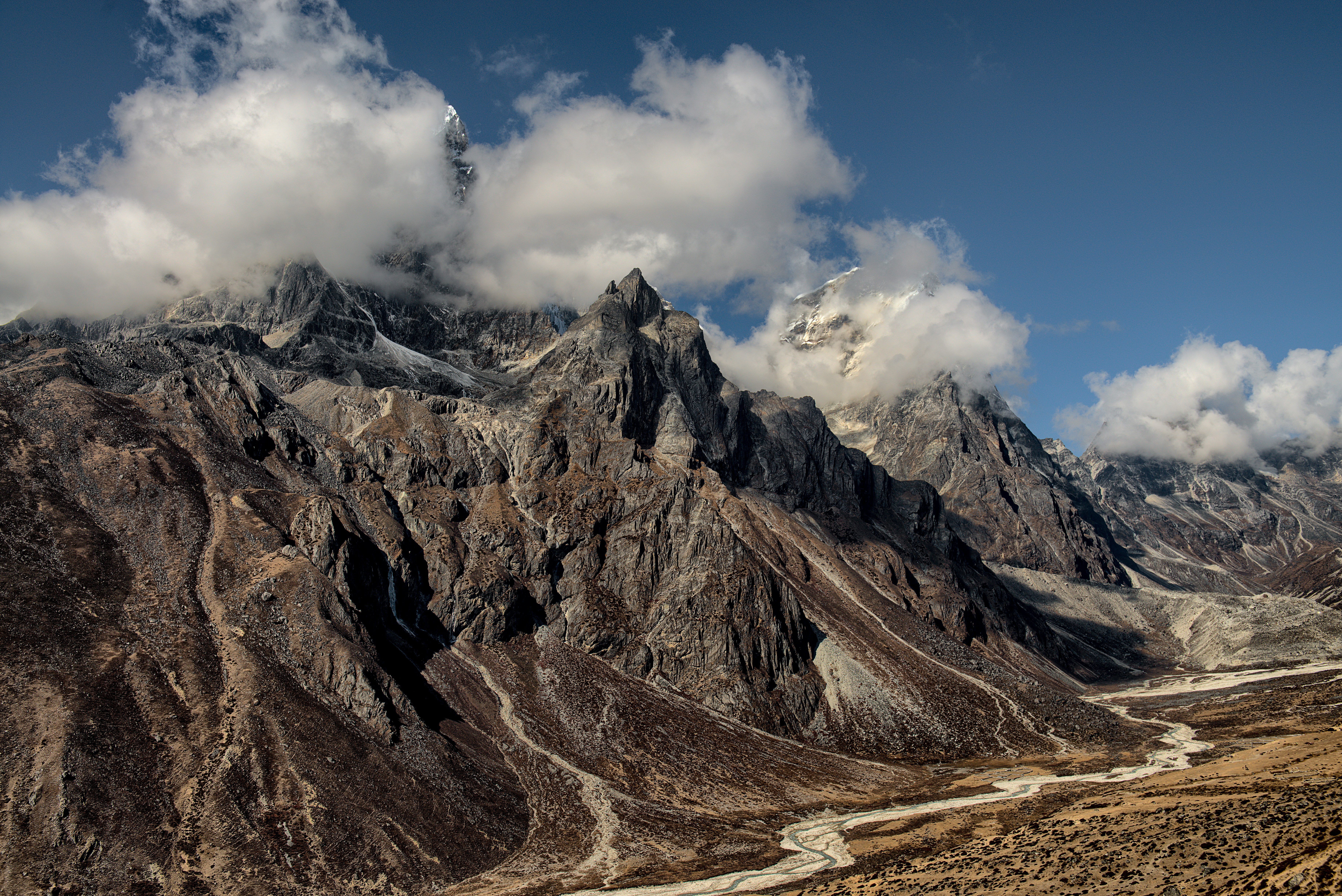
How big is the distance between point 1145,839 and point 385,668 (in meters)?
98.7

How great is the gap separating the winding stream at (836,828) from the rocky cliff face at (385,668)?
556 centimetres

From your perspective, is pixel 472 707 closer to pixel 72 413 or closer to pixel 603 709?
pixel 603 709

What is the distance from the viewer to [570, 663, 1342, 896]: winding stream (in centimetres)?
8306

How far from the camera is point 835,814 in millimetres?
116625

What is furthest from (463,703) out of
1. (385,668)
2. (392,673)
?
(385,668)

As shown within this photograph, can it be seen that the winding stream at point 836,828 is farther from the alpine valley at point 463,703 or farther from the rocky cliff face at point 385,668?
the rocky cliff face at point 385,668

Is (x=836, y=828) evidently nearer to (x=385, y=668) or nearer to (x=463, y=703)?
(x=463, y=703)

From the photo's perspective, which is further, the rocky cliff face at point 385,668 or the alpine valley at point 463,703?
the rocky cliff face at point 385,668

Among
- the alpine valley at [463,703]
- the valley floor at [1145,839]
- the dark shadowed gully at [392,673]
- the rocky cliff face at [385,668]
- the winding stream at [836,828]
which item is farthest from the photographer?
the rocky cliff face at [385,668]

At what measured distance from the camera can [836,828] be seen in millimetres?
107375

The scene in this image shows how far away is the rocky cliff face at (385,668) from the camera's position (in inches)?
3275

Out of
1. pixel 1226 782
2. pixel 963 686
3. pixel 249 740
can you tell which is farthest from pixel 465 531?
pixel 1226 782

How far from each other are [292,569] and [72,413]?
174ft

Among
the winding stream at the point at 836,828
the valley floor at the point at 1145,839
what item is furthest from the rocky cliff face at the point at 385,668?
the valley floor at the point at 1145,839
